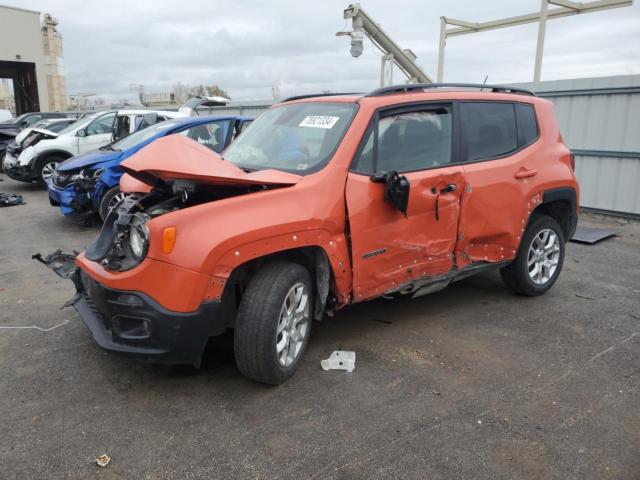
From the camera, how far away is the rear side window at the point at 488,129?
4.35 metres

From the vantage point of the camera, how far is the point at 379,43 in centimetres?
1708

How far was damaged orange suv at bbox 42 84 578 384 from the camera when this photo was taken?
2980 mm

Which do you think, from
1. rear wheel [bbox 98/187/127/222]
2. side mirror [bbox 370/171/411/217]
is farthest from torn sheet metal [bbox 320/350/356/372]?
rear wheel [bbox 98/187/127/222]

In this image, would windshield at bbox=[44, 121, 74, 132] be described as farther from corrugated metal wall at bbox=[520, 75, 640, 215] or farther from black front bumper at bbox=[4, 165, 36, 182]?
corrugated metal wall at bbox=[520, 75, 640, 215]

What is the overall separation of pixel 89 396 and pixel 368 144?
251 centimetres

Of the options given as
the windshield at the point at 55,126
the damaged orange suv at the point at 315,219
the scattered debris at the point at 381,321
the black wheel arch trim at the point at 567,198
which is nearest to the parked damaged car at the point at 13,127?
the windshield at the point at 55,126

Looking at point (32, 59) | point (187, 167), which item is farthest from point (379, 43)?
point (32, 59)

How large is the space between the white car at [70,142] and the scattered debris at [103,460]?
9438 mm

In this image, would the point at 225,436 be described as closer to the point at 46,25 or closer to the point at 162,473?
the point at 162,473

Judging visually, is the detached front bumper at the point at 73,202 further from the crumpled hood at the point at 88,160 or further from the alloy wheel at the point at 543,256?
the alloy wheel at the point at 543,256

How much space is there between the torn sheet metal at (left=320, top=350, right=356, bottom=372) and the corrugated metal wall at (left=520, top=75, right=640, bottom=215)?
712 cm

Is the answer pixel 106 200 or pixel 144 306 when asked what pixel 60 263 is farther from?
pixel 106 200

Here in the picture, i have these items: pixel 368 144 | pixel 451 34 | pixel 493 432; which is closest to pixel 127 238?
pixel 368 144

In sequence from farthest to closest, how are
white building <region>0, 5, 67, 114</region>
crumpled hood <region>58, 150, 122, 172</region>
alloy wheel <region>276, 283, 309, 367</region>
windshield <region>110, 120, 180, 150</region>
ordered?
white building <region>0, 5, 67, 114</region> < windshield <region>110, 120, 180, 150</region> < crumpled hood <region>58, 150, 122, 172</region> < alloy wheel <region>276, 283, 309, 367</region>
